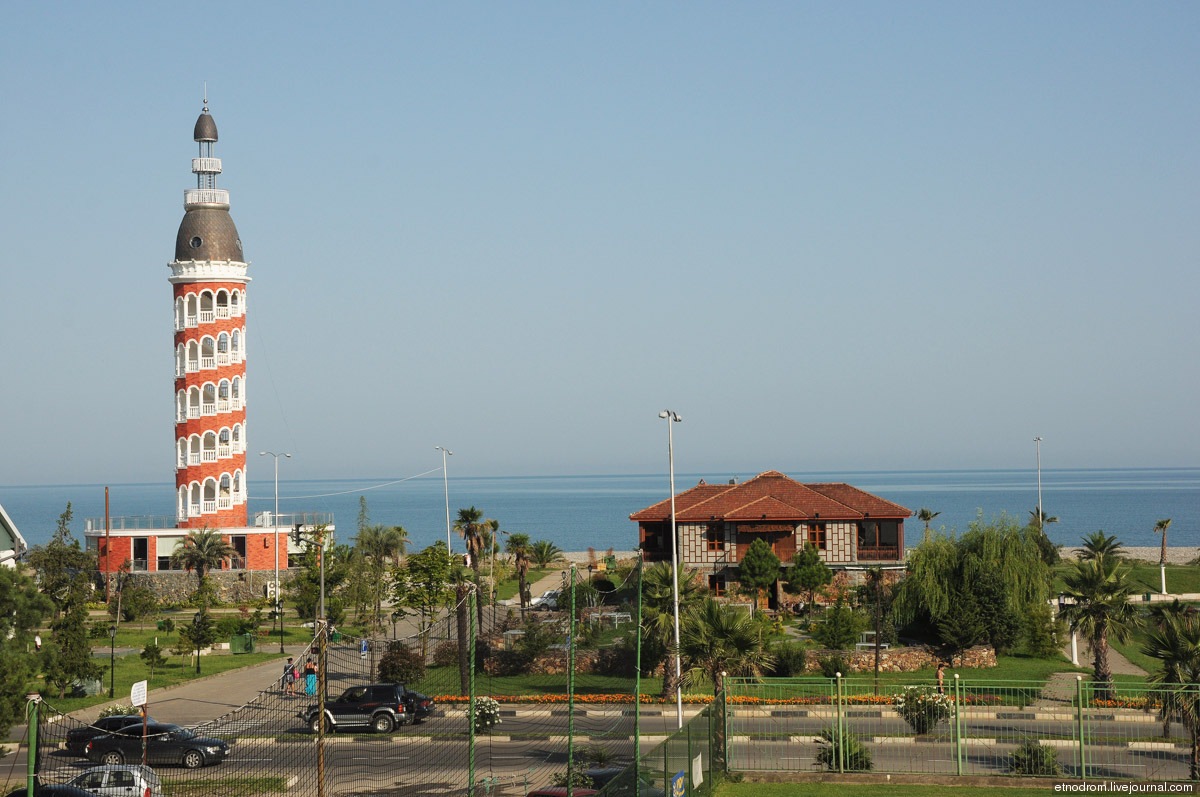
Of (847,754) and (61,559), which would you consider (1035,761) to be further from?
(61,559)

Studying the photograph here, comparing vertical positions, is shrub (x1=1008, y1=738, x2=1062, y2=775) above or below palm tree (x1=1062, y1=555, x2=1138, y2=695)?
below

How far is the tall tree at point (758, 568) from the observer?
207 ft

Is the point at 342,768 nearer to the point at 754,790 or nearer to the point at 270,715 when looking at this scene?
the point at 270,715

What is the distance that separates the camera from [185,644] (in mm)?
53844

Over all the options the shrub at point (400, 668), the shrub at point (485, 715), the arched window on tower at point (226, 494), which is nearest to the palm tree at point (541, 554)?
the arched window on tower at point (226, 494)

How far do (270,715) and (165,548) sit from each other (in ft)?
152

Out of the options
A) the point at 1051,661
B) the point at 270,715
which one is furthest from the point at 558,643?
the point at 1051,661

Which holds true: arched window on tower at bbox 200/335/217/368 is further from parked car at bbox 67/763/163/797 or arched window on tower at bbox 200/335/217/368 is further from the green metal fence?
parked car at bbox 67/763/163/797

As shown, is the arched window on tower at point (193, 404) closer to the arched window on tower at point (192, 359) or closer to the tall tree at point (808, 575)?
the arched window on tower at point (192, 359)

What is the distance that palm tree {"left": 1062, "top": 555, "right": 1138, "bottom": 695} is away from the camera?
4159 centimetres

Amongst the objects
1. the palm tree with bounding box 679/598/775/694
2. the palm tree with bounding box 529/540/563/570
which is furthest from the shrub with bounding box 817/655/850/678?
the palm tree with bounding box 529/540/563/570

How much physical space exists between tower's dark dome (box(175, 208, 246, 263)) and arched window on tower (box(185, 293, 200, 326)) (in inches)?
89.9

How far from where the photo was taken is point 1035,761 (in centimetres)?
3089

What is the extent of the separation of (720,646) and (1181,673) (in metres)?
12.6
